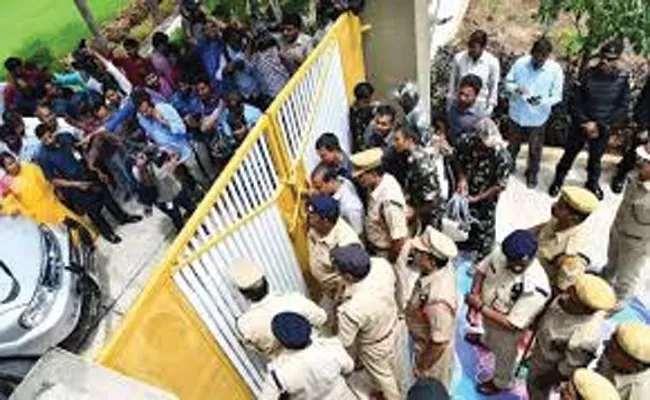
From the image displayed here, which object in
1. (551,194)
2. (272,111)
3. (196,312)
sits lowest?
(551,194)

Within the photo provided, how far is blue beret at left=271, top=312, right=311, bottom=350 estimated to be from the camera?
4.08m

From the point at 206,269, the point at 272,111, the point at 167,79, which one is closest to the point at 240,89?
the point at 167,79

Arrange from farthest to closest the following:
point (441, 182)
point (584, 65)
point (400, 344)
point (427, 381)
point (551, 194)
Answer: point (584, 65) < point (551, 194) < point (441, 182) < point (400, 344) < point (427, 381)

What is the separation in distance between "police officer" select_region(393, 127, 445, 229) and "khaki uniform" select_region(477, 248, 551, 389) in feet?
3.31

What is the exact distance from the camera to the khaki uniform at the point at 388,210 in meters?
5.27

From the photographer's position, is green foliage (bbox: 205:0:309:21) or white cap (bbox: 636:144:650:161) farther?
green foliage (bbox: 205:0:309:21)

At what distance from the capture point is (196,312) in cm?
438

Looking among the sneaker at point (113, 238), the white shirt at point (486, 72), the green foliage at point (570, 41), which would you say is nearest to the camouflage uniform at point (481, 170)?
the white shirt at point (486, 72)

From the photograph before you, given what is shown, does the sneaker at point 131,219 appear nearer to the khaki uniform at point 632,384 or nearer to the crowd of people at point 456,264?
the crowd of people at point 456,264

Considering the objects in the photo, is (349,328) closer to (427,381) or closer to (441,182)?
(427,381)

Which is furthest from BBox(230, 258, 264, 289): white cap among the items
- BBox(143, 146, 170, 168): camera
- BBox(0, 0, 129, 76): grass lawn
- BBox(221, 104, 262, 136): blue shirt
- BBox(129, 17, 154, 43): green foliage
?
BBox(0, 0, 129, 76): grass lawn

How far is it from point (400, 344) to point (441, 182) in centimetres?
167

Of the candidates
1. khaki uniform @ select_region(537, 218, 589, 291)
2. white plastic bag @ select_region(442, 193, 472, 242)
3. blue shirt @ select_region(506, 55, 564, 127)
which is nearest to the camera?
khaki uniform @ select_region(537, 218, 589, 291)

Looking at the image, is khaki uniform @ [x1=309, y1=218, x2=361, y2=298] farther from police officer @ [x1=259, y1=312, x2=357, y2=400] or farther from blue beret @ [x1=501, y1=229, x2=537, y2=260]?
blue beret @ [x1=501, y1=229, x2=537, y2=260]
